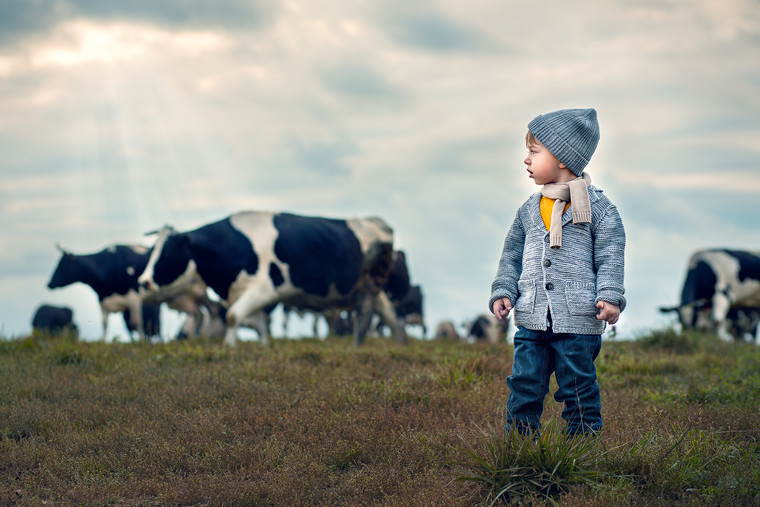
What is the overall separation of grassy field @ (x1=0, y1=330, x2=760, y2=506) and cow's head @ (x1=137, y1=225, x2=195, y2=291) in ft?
16.5

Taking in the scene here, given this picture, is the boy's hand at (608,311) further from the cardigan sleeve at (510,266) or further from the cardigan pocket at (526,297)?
the cardigan sleeve at (510,266)

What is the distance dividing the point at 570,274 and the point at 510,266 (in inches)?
18.7

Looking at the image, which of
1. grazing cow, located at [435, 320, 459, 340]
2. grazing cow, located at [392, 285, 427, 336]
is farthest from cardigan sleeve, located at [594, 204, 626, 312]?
grazing cow, located at [435, 320, 459, 340]

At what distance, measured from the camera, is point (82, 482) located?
17.8ft

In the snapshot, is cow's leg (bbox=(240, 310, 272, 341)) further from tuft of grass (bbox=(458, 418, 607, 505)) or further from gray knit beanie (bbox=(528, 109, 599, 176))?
→ tuft of grass (bbox=(458, 418, 607, 505))

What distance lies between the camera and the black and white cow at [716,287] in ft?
66.7

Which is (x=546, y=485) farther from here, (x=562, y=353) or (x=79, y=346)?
(x=79, y=346)

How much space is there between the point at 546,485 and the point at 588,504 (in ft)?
1.08

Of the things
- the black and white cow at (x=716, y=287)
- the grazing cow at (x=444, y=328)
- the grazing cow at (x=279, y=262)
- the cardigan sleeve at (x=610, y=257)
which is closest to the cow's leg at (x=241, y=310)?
the grazing cow at (x=279, y=262)

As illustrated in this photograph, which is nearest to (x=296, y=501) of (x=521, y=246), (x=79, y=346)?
(x=521, y=246)

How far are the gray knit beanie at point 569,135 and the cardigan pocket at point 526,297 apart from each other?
2.67 feet

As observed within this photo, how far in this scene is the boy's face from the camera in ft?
17.1

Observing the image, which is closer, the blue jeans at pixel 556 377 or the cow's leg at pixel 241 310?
the blue jeans at pixel 556 377

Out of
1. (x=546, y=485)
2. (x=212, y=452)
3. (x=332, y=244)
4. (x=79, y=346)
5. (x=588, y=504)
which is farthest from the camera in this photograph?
(x=332, y=244)
